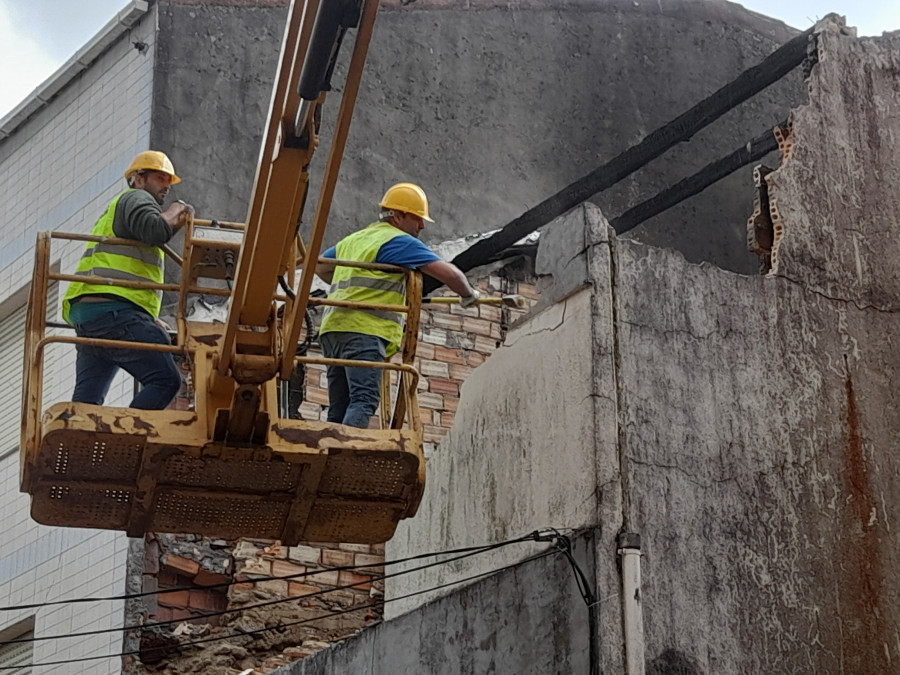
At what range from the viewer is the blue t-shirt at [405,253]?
843cm

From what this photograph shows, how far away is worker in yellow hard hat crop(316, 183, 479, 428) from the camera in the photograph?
8438 millimetres

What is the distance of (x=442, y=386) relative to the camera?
1342 centimetres

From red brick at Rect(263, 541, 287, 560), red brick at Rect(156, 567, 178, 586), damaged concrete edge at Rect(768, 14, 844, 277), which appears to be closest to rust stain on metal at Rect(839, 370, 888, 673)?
damaged concrete edge at Rect(768, 14, 844, 277)

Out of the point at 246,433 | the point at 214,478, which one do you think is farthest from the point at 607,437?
the point at 214,478

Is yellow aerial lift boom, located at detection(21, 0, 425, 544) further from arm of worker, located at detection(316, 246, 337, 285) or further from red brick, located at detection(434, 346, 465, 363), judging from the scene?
red brick, located at detection(434, 346, 465, 363)

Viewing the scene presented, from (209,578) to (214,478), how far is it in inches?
157

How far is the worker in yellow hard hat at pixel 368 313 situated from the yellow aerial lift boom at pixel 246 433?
8.3 inches

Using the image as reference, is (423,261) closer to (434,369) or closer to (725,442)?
(725,442)

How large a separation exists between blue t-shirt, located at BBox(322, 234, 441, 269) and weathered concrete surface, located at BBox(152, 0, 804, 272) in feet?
15.8

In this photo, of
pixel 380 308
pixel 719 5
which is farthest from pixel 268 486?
pixel 719 5

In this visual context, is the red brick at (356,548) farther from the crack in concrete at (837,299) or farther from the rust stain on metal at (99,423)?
the rust stain on metal at (99,423)

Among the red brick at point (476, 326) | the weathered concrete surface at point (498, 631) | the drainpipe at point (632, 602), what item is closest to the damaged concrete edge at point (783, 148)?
the drainpipe at point (632, 602)

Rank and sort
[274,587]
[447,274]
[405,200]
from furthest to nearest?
[274,587] → [405,200] → [447,274]

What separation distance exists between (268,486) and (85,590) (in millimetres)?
3924
